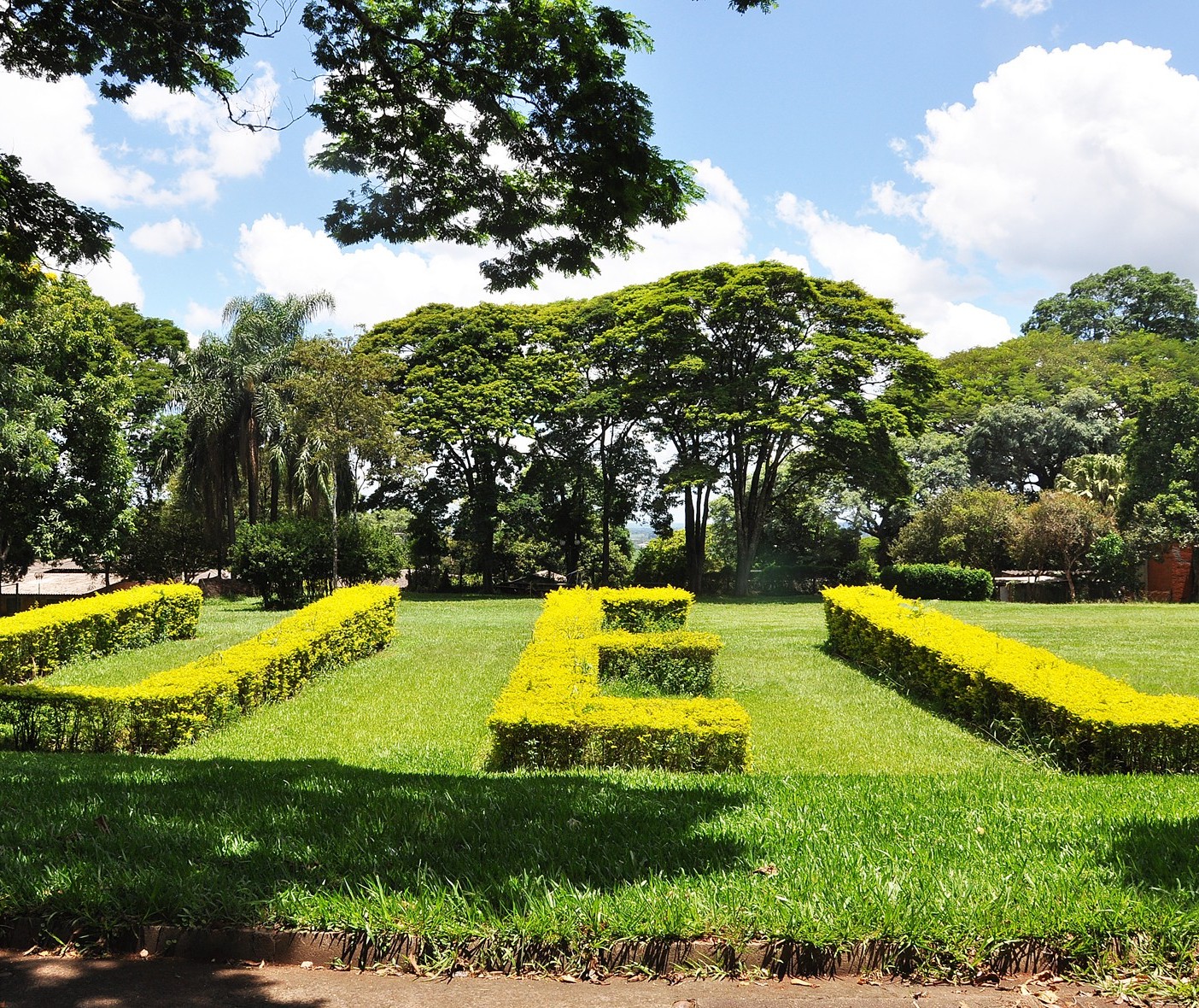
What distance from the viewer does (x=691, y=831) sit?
451cm

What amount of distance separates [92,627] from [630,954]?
13.3m

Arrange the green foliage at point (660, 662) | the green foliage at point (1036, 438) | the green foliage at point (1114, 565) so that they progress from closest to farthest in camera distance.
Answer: the green foliage at point (660, 662) < the green foliage at point (1114, 565) < the green foliage at point (1036, 438)

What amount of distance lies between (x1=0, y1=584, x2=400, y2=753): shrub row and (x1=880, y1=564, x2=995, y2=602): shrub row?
74.0 feet

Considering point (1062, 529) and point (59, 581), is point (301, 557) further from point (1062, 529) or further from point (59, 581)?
point (59, 581)

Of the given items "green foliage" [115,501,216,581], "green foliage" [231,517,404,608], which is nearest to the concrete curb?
"green foliage" [231,517,404,608]

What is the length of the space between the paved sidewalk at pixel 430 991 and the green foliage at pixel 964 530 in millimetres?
29068

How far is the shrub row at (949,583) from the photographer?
1121 inches

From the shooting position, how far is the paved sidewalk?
3141 mm

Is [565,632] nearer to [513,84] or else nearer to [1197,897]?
[513,84]

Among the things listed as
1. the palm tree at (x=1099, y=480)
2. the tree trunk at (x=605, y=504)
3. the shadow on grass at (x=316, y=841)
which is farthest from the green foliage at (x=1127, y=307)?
the shadow on grass at (x=316, y=841)

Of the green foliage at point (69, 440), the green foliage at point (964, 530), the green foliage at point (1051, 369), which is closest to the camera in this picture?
the green foliage at point (69, 440)

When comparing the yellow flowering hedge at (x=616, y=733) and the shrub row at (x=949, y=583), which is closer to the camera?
the yellow flowering hedge at (x=616, y=733)

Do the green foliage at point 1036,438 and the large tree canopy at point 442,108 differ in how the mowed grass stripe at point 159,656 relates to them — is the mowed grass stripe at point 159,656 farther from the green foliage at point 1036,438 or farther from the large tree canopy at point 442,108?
the green foliage at point 1036,438

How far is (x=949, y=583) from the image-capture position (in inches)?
1126
